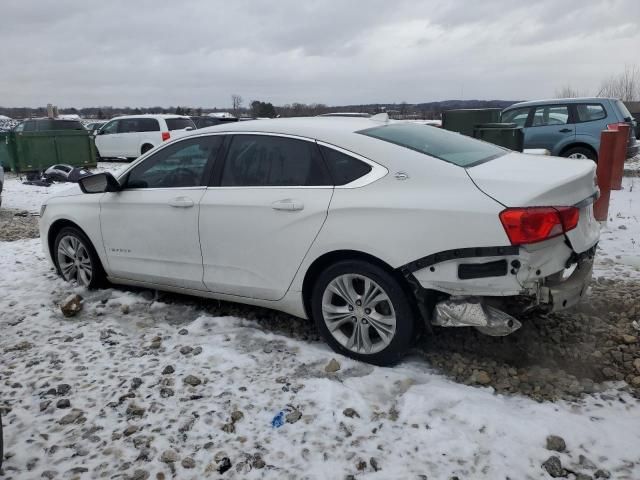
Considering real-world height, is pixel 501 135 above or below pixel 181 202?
above

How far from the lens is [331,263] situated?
350 cm

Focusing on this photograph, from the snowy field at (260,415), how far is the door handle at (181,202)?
909 mm

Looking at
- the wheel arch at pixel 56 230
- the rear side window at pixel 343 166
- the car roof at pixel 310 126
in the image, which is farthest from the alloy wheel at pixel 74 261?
the rear side window at pixel 343 166

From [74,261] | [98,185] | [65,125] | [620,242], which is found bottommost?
[620,242]

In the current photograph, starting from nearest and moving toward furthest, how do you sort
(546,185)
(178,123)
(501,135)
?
1. (546,185)
2. (501,135)
3. (178,123)

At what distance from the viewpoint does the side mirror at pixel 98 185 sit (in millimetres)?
Answer: 4566

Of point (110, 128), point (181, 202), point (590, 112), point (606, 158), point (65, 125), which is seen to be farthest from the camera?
point (65, 125)

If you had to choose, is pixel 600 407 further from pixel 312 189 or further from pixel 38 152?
A: pixel 38 152

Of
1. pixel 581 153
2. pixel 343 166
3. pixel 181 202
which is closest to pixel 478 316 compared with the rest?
pixel 343 166

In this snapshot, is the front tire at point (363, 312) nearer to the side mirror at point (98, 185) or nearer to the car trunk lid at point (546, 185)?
the car trunk lid at point (546, 185)

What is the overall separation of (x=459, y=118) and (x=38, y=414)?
9.08 metres

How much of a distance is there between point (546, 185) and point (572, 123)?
9.38 meters

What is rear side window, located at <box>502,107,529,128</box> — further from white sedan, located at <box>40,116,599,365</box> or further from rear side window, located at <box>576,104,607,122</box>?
white sedan, located at <box>40,116,599,365</box>

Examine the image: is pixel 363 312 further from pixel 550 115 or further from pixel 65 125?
pixel 65 125
